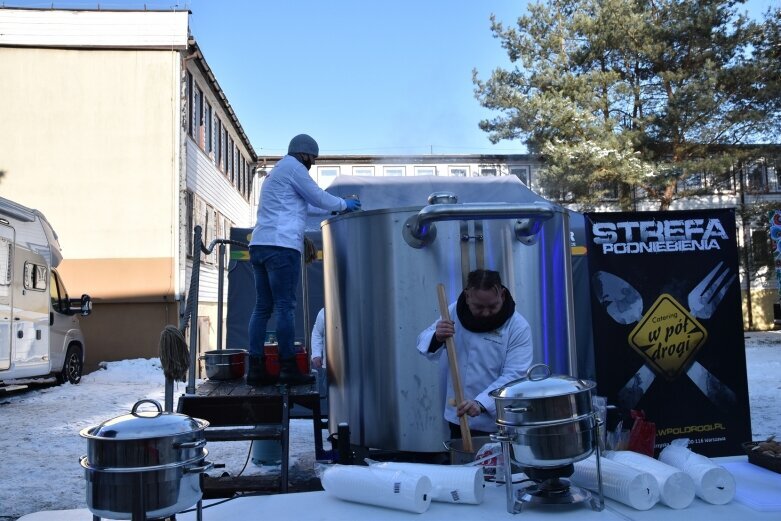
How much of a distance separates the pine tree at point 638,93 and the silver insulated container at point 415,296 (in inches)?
790

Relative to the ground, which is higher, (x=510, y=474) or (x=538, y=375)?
(x=538, y=375)

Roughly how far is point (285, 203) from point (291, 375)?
1.10 meters

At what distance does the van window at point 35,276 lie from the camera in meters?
11.2

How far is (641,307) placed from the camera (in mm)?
6145

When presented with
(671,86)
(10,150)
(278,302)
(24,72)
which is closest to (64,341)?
(10,150)

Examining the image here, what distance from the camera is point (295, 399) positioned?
3.92m

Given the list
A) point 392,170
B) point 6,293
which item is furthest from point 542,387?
point 392,170

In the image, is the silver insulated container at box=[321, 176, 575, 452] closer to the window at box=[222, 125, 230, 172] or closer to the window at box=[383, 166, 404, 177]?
the window at box=[222, 125, 230, 172]

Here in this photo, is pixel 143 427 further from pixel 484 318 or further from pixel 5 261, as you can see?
pixel 5 261

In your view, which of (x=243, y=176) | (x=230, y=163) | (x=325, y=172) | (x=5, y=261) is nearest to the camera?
(x=5, y=261)

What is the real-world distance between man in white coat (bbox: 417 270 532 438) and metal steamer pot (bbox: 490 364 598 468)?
1.22 m

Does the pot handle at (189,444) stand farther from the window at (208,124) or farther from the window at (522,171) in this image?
the window at (522,171)

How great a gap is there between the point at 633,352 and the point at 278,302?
11.1 ft

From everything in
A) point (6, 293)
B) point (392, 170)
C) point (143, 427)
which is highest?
point (392, 170)
